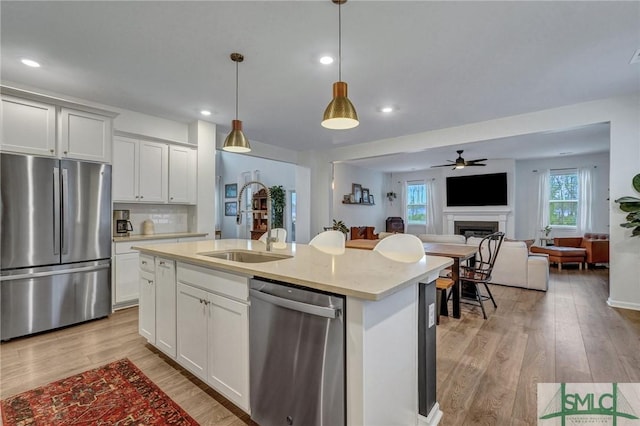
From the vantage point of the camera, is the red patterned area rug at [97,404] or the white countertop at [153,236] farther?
the white countertop at [153,236]

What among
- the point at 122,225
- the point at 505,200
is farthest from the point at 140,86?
the point at 505,200

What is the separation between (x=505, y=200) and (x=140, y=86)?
828 centimetres

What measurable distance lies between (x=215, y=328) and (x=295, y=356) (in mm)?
684

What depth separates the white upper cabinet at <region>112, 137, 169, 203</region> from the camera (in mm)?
3766

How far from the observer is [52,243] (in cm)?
298

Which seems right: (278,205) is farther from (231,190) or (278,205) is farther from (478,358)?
(478,358)

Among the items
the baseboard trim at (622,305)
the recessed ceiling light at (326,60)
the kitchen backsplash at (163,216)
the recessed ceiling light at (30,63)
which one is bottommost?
the baseboard trim at (622,305)

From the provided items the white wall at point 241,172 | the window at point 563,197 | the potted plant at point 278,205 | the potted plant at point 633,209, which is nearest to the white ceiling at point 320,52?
the potted plant at point 633,209

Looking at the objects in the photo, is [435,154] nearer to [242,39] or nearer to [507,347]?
[507,347]

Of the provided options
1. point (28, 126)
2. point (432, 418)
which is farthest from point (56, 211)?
point (432, 418)

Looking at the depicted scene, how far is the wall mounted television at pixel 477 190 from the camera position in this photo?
25.8ft

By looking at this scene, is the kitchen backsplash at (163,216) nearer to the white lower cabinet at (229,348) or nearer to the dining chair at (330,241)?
the dining chair at (330,241)

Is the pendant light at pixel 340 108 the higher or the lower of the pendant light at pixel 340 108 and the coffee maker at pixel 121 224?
the higher

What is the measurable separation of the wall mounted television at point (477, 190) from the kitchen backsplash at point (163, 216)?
7169mm
